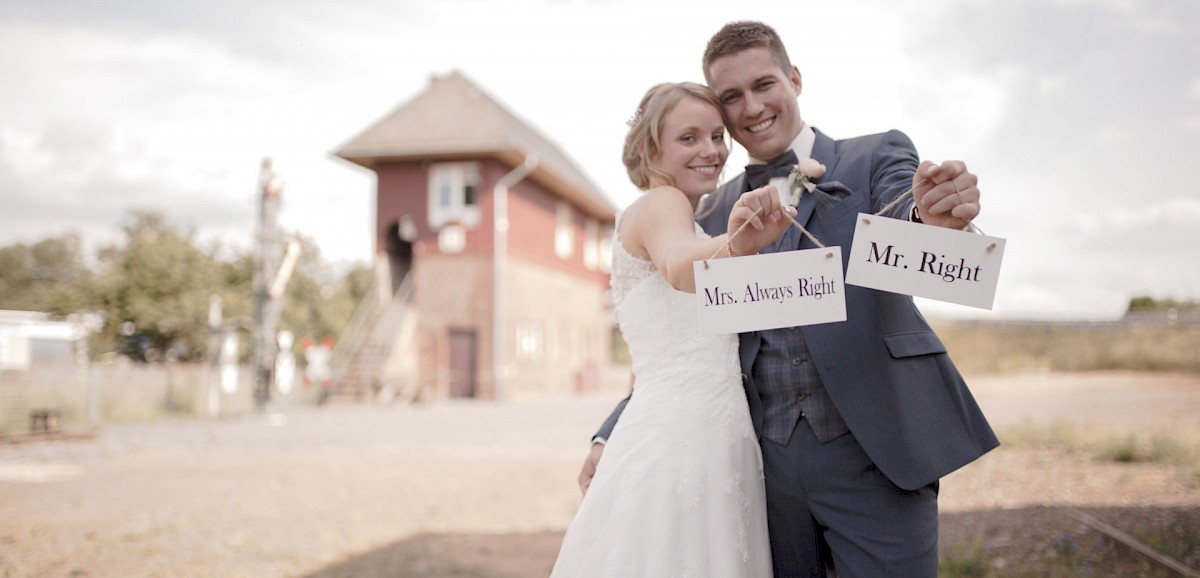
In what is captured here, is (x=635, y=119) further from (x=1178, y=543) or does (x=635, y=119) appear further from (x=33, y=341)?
(x=33, y=341)

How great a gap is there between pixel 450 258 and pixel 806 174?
2285 centimetres

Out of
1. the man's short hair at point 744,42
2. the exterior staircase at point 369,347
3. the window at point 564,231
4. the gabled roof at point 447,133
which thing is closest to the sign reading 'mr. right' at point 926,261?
the man's short hair at point 744,42

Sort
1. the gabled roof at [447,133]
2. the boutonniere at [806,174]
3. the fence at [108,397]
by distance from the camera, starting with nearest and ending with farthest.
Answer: the boutonniere at [806,174]
the fence at [108,397]
the gabled roof at [447,133]

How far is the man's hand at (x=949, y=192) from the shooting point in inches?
69.9

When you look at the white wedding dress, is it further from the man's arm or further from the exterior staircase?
the exterior staircase

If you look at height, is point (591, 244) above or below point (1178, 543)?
above

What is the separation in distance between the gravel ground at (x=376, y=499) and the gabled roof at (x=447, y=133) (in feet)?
39.1

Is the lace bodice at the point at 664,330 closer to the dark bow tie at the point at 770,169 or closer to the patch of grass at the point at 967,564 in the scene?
the dark bow tie at the point at 770,169

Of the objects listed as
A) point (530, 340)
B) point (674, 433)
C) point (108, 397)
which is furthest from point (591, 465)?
point (530, 340)

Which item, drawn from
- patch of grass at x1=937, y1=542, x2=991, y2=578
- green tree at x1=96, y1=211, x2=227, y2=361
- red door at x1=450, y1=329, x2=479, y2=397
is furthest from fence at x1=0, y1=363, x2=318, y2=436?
patch of grass at x1=937, y1=542, x2=991, y2=578

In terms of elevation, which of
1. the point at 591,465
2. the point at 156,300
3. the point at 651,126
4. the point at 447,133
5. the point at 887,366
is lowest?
the point at 591,465

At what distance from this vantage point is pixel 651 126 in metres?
2.42

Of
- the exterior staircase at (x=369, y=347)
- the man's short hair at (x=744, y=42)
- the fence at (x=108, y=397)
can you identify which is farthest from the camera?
the exterior staircase at (x=369, y=347)

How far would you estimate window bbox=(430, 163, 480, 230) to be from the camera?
24.5 metres
